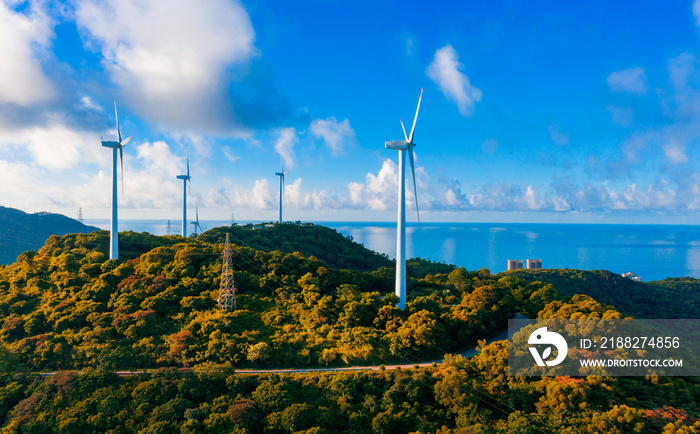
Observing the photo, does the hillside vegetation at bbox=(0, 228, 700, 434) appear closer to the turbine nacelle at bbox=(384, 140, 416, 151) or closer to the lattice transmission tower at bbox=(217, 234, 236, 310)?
the lattice transmission tower at bbox=(217, 234, 236, 310)

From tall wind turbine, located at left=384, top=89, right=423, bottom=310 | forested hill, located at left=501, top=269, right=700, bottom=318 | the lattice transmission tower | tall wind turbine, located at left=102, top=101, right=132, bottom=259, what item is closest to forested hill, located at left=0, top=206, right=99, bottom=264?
tall wind turbine, located at left=102, top=101, right=132, bottom=259

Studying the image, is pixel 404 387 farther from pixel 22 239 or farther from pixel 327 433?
pixel 22 239

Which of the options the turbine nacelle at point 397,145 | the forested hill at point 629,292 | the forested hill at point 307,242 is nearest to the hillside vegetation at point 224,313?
the turbine nacelle at point 397,145

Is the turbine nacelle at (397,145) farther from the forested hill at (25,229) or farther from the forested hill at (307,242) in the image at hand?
the forested hill at (25,229)

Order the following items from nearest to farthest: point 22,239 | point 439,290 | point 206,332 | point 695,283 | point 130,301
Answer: point 206,332
point 130,301
point 439,290
point 695,283
point 22,239

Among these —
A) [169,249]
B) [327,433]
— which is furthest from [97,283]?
[327,433]

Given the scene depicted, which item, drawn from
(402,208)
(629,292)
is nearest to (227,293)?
(402,208)

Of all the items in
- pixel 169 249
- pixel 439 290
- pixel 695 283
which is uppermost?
pixel 169 249
